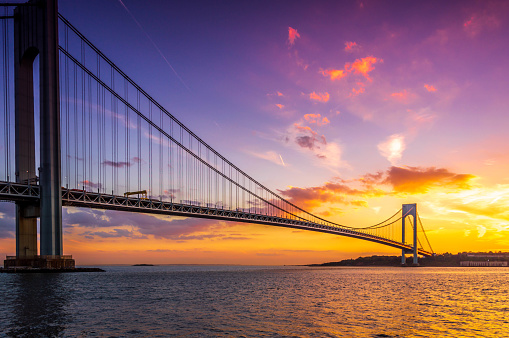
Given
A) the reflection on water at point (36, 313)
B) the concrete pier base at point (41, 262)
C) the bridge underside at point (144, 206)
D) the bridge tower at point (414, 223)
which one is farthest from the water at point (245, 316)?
the bridge tower at point (414, 223)

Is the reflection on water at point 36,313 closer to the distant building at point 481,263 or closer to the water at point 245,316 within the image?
the water at point 245,316

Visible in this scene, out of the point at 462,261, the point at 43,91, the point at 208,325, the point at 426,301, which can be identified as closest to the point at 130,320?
the point at 208,325

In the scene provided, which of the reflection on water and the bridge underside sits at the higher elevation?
the bridge underside

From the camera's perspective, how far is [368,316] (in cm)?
2259

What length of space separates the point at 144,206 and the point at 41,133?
2015cm

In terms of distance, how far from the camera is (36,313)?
22.5m

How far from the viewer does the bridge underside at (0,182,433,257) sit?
56938mm

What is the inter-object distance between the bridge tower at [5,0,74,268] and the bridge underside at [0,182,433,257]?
218cm

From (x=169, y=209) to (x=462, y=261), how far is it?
6227 inches

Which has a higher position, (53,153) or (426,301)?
(53,153)

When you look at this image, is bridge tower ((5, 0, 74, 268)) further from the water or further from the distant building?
the distant building

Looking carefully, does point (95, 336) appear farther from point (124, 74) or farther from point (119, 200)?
point (124, 74)

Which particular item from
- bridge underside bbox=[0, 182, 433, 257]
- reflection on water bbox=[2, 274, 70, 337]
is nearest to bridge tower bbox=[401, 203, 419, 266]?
bridge underside bbox=[0, 182, 433, 257]

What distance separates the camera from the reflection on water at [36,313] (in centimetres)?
1771
